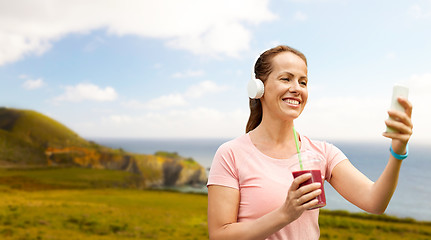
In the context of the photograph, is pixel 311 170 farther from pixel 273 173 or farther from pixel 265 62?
pixel 265 62

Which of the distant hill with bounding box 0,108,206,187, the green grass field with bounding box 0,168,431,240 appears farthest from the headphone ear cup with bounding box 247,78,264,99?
the distant hill with bounding box 0,108,206,187

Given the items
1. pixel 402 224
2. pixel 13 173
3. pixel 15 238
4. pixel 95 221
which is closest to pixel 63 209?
pixel 95 221

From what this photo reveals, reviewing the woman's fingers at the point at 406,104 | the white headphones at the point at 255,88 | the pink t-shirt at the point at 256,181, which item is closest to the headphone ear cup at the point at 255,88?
the white headphones at the point at 255,88

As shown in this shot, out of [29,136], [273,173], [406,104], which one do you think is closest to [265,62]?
[273,173]

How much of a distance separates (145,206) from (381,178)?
13.8 meters

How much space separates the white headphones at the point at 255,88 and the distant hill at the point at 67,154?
19.1 m

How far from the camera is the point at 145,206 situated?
1523cm

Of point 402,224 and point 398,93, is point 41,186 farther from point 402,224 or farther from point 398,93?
point 398,93

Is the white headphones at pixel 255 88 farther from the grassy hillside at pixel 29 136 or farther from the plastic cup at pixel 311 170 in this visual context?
the grassy hillside at pixel 29 136

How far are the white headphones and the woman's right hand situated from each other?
739 mm

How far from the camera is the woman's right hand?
2.00 m

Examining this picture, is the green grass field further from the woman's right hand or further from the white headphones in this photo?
the woman's right hand

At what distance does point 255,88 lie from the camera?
8.38ft

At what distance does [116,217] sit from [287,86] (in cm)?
1179
